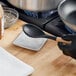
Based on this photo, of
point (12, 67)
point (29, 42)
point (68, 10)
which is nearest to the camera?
point (12, 67)

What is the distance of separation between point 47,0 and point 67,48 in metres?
0.23

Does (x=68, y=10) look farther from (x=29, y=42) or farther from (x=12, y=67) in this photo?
(x=12, y=67)

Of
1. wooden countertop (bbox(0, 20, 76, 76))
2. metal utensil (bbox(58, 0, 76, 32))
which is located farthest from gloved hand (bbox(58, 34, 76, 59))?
metal utensil (bbox(58, 0, 76, 32))

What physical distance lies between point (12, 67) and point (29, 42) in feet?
0.42

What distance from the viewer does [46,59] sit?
70 cm

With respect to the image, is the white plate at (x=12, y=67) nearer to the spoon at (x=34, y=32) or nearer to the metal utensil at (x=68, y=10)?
the spoon at (x=34, y=32)

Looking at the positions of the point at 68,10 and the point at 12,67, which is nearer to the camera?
the point at 12,67

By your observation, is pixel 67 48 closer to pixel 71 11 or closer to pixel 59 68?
pixel 59 68

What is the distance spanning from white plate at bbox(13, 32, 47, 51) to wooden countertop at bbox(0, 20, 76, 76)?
1cm

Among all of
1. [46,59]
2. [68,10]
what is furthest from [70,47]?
[68,10]

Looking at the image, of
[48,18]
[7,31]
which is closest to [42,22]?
[48,18]

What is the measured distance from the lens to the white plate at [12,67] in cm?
64

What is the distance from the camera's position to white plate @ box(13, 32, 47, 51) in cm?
74

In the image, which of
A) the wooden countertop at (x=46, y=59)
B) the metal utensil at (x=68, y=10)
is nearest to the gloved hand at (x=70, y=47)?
the wooden countertop at (x=46, y=59)
